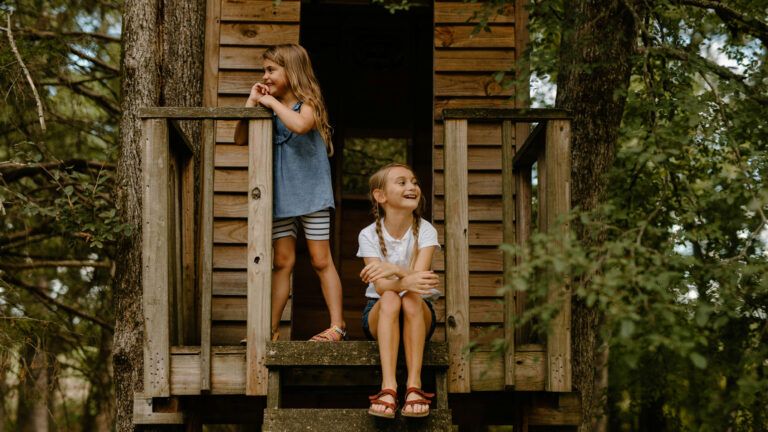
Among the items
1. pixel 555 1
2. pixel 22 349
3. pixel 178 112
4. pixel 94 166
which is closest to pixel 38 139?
pixel 94 166

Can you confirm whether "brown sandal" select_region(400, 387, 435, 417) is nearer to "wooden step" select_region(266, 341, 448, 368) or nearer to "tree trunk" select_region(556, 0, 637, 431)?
"wooden step" select_region(266, 341, 448, 368)

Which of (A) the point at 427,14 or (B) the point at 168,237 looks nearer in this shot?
(B) the point at 168,237

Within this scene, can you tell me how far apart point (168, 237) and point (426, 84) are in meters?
4.16

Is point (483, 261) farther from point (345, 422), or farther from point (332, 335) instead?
point (345, 422)

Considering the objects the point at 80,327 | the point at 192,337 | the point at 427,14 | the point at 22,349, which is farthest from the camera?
the point at 80,327

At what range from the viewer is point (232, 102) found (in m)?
5.89

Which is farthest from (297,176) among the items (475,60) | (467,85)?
(475,60)

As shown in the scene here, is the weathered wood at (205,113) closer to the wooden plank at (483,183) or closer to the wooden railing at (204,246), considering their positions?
the wooden railing at (204,246)

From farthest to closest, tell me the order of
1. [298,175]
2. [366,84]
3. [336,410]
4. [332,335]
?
[366,84], [298,175], [332,335], [336,410]

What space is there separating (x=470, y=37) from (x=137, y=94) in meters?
2.38

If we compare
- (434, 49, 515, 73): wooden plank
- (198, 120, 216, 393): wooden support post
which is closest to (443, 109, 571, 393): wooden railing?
(198, 120, 216, 393): wooden support post

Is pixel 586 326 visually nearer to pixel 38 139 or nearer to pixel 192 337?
pixel 192 337

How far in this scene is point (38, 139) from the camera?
315 inches

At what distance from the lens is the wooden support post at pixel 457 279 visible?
4184mm
